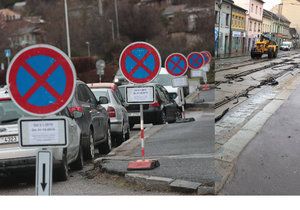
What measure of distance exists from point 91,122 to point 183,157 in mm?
3028

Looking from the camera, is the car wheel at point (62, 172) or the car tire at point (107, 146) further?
the car tire at point (107, 146)

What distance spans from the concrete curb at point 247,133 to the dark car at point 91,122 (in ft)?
8.07

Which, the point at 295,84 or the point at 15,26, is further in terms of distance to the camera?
the point at 295,84

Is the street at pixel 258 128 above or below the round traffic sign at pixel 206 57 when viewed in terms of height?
below

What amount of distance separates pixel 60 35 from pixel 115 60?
489 mm

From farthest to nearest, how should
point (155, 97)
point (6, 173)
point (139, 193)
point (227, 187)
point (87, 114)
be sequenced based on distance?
point (87, 114) → point (155, 97) → point (6, 173) → point (139, 193) → point (227, 187)

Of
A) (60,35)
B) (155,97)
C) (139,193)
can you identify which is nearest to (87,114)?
(155,97)

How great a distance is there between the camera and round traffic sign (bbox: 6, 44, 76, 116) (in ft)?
10.2

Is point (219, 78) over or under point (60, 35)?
under

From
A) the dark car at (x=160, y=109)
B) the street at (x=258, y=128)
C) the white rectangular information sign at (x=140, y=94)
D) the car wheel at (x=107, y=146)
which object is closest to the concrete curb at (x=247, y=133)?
the street at (x=258, y=128)

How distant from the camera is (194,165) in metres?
3.92

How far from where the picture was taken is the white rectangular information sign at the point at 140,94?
4.88 m

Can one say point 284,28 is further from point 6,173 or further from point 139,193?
point 6,173

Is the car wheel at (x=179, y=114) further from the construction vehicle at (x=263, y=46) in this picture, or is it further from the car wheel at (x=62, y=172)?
the construction vehicle at (x=263, y=46)
